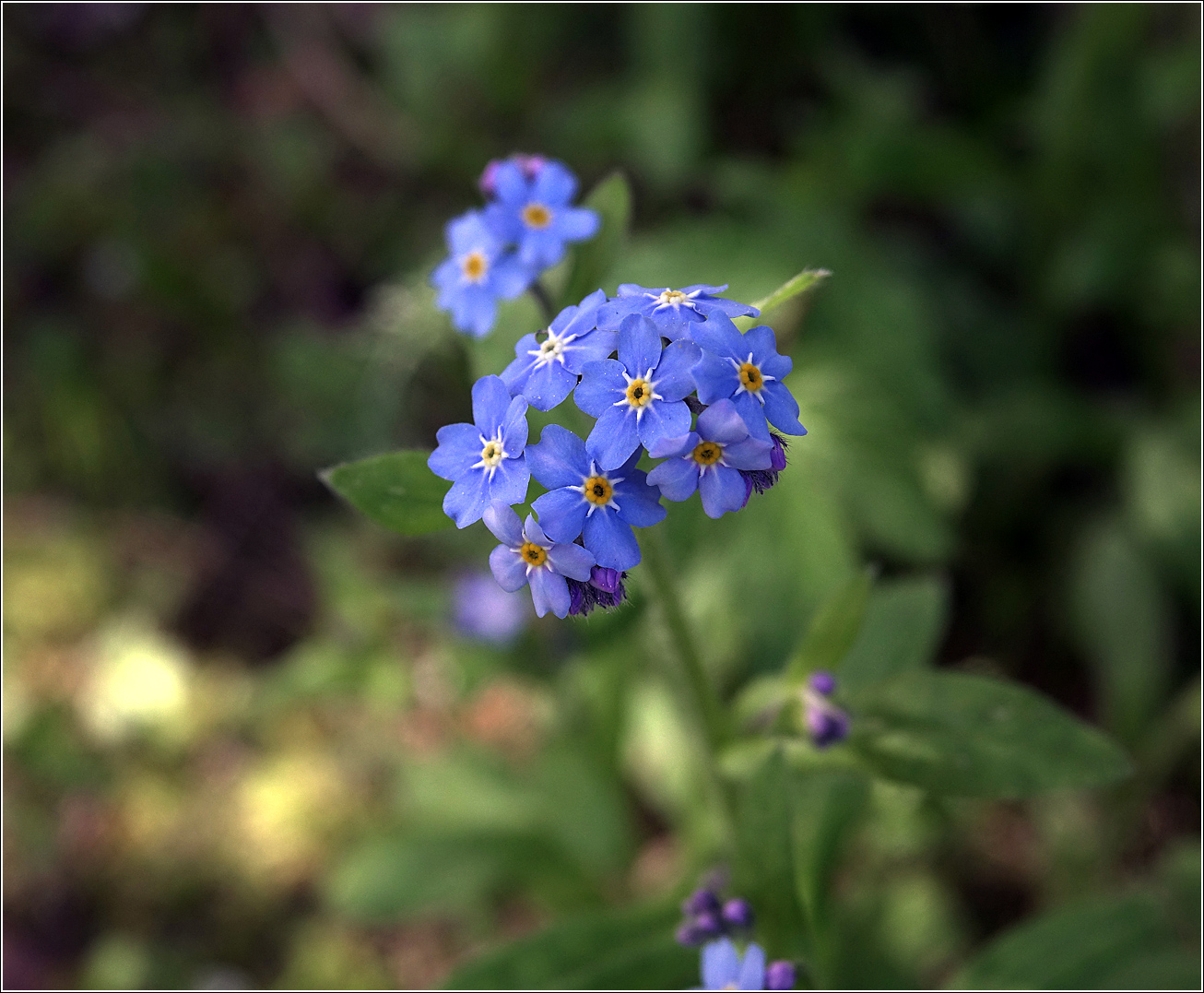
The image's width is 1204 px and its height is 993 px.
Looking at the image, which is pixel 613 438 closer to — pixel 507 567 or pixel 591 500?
pixel 591 500

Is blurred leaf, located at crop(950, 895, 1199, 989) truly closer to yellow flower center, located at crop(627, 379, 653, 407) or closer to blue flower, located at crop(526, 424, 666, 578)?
blue flower, located at crop(526, 424, 666, 578)

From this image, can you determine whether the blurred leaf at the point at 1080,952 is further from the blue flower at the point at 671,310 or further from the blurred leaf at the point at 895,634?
the blue flower at the point at 671,310

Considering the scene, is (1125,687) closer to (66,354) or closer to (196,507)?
(196,507)

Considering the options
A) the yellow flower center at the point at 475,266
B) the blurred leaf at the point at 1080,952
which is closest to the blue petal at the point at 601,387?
the yellow flower center at the point at 475,266

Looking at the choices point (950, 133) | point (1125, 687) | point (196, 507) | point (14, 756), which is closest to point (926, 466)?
point (1125, 687)

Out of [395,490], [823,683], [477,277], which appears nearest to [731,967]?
[823,683]
